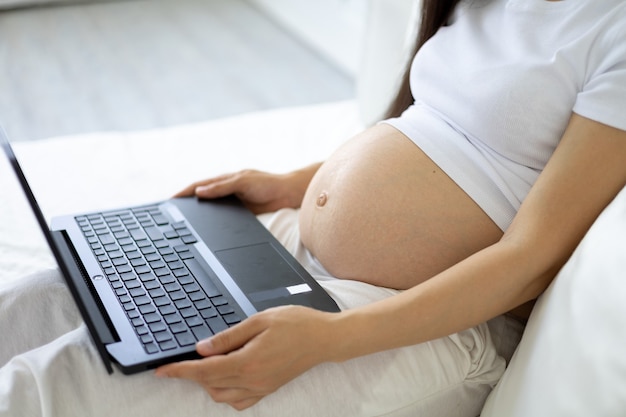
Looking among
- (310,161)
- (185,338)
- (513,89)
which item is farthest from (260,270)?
(310,161)

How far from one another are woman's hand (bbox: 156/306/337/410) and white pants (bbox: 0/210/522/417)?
0.03 m

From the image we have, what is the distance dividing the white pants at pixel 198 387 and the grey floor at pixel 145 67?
147cm

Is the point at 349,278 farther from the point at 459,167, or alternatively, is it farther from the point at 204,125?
the point at 204,125

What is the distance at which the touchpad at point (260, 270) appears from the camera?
3.37ft

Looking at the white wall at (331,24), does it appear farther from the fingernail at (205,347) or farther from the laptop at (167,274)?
the fingernail at (205,347)

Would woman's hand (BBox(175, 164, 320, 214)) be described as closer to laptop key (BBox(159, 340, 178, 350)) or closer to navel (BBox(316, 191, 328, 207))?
navel (BBox(316, 191, 328, 207))

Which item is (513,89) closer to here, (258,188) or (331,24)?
(258,188)

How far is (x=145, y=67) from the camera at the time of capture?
119 inches

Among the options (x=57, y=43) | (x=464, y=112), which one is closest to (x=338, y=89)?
(x=57, y=43)

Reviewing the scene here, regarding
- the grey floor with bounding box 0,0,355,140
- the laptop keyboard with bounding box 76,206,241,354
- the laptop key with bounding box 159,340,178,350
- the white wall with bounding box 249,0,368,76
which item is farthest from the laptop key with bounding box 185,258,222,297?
the white wall with bounding box 249,0,368,76

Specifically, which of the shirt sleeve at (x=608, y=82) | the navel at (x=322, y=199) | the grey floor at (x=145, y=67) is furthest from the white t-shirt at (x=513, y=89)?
the grey floor at (x=145, y=67)

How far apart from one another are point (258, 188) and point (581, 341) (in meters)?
0.65

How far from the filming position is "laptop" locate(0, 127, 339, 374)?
0.90 meters

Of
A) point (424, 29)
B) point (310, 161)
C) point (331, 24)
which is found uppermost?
point (424, 29)
